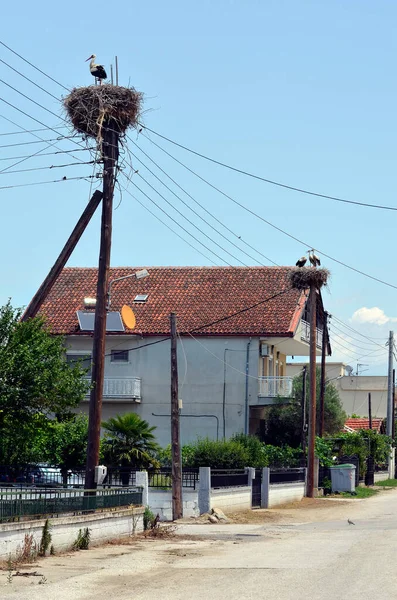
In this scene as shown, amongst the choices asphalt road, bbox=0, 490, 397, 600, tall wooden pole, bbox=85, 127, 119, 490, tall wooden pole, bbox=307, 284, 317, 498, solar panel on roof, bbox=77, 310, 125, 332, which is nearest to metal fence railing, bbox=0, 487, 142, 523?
asphalt road, bbox=0, 490, 397, 600

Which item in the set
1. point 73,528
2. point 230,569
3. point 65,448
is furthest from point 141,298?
point 230,569

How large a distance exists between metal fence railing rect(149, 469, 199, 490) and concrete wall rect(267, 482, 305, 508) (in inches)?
228

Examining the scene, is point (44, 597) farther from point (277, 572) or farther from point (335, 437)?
point (335, 437)

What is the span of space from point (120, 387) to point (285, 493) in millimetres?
10346

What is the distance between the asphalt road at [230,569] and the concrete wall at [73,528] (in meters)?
0.49

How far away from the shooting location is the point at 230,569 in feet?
50.9

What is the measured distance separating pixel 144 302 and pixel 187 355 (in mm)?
3424

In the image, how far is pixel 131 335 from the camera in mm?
43438

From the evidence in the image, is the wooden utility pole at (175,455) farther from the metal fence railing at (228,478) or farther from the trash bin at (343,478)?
the trash bin at (343,478)

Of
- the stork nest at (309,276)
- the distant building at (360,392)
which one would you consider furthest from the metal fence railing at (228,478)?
the distant building at (360,392)

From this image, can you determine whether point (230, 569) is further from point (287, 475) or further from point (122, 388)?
point (122, 388)

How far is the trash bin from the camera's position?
4266cm

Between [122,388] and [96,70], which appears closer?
[96,70]

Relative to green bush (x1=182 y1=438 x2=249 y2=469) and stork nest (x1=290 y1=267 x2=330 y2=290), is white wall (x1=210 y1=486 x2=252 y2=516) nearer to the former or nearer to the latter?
green bush (x1=182 y1=438 x2=249 y2=469)
